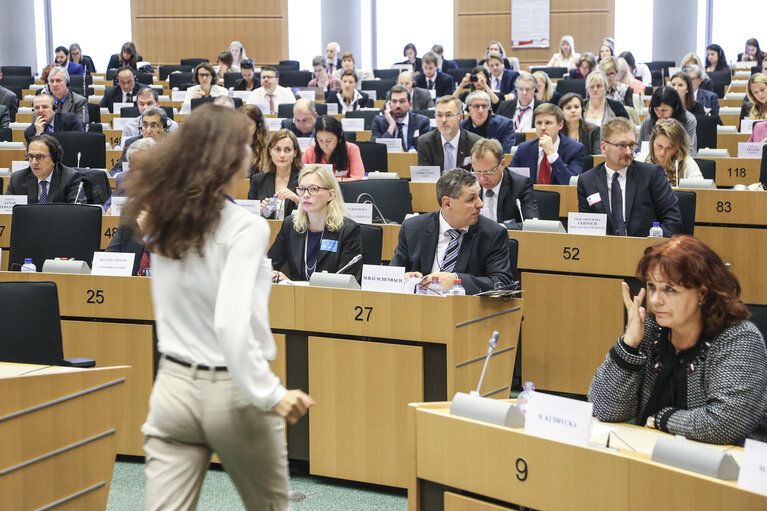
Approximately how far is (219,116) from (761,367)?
4.79 feet

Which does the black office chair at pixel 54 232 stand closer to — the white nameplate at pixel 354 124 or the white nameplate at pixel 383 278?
the white nameplate at pixel 383 278

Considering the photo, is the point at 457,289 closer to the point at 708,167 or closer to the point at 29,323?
the point at 29,323

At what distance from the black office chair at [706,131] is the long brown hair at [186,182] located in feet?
20.3

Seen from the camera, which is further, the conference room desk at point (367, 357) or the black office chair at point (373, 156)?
the black office chair at point (373, 156)

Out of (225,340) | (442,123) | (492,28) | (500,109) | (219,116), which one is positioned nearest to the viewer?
(225,340)

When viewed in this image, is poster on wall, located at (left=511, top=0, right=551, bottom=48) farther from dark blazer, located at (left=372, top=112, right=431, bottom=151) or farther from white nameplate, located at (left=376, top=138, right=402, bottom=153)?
white nameplate, located at (left=376, top=138, right=402, bottom=153)

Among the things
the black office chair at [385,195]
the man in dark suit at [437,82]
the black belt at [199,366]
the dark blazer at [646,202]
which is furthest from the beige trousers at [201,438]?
the man in dark suit at [437,82]

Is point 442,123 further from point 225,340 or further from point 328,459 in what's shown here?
point 225,340

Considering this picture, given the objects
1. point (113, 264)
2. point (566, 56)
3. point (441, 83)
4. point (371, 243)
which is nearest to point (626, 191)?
point (371, 243)

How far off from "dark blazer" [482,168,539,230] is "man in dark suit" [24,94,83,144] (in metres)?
4.47

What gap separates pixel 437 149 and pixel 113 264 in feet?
10.2

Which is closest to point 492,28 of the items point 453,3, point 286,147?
point 453,3

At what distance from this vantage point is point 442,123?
253 inches

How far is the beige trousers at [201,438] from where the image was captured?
1916 millimetres
